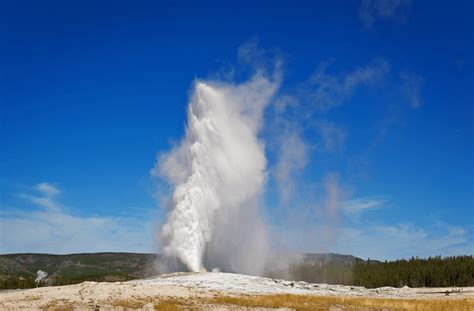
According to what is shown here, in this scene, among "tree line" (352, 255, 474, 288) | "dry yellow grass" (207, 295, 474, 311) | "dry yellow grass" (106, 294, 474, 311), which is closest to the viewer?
"dry yellow grass" (106, 294, 474, 311)

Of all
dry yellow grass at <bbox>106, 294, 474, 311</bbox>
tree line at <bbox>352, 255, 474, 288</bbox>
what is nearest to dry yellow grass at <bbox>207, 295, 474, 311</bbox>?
dry yellow grass at <bbox>106, 294, 474, 311</bbox>

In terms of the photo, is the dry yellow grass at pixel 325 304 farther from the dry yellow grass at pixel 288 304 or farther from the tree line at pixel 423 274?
the tree line at pixel 423 274

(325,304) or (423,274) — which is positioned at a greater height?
(423,274)

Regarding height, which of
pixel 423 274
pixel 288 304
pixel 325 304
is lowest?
pixel 288 304

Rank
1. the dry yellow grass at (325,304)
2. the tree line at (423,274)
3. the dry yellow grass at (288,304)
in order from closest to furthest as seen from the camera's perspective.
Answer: the dry yellow grass at (288,304) < the dry yellow grass at (325,304) < the tree line at (423,274)

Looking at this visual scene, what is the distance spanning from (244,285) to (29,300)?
63.3ft

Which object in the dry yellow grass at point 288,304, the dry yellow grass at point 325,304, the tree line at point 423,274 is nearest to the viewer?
the dry yellow grass at point 288,304

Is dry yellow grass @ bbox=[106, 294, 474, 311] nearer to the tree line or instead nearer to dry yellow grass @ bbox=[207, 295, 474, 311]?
dry yellow grass @ bbox=[207, 295, 474, 311]

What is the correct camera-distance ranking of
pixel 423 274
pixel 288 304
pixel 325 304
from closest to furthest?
pixel 288 304
pixel 325 304
pixel 423 274

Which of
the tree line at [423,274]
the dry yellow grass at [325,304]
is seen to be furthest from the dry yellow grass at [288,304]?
the tree line at [423,274]

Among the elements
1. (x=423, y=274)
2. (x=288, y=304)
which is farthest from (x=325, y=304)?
(x=423, y=274)

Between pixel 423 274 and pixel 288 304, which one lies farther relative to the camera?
pixel 423 274

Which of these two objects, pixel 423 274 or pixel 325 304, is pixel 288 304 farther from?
pixel 423 274

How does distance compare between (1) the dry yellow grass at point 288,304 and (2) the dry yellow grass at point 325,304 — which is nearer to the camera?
(1) the dry yellow grass at point 288,304
